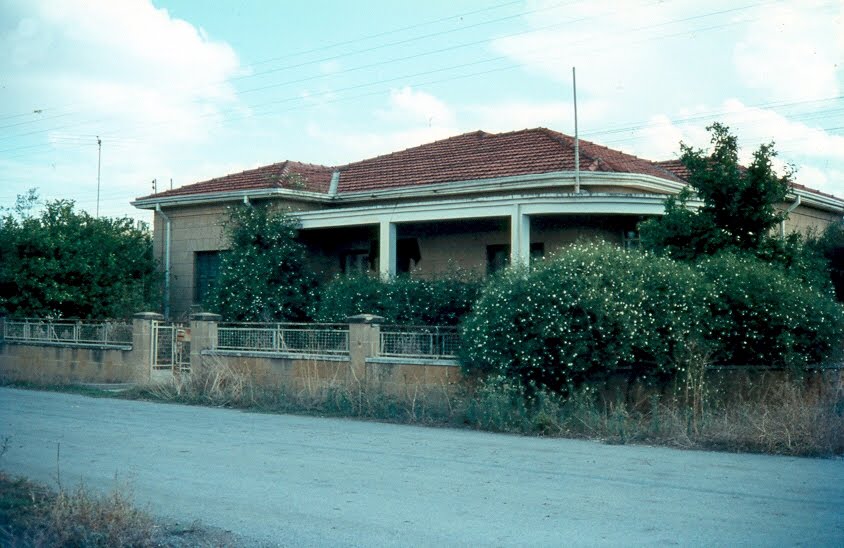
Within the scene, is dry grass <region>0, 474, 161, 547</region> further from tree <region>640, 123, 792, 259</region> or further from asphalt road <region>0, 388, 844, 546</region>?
tree <region>640, 123, 792, 259</region>

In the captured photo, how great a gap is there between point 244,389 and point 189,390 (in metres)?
1.34

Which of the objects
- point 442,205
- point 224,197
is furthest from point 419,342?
point 224,197

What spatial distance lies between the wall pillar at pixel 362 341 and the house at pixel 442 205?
11.7 feet

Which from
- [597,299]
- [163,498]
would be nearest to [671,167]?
[597,299]

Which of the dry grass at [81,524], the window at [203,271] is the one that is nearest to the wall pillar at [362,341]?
the dry grass at [81,524]

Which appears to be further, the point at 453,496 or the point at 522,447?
the point at 522,447

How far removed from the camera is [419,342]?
1486 cm

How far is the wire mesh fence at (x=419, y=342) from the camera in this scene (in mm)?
14469

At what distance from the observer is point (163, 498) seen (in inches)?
312

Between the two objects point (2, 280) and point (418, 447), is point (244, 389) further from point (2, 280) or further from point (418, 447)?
point (2, 280)

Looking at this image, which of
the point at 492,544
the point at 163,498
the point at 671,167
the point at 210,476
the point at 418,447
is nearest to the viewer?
the point at 492,544

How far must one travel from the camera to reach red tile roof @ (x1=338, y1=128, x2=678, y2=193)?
20.6 metres

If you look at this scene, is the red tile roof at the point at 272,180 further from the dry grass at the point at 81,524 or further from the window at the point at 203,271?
the dry grass at the point at 81,524

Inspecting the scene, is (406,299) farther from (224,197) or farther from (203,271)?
(203,271)
